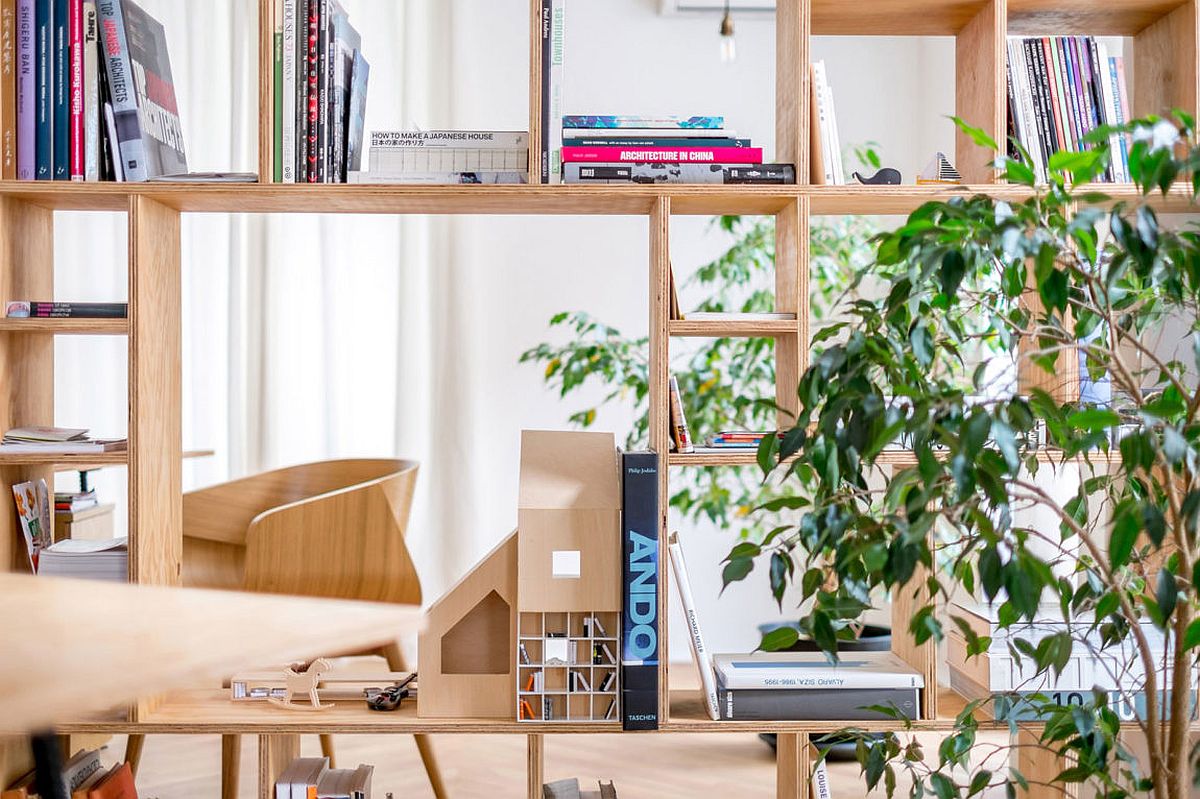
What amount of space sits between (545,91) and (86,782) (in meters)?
1.69

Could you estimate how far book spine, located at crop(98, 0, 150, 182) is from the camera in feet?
6.35

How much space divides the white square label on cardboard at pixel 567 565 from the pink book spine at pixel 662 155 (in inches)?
29.8

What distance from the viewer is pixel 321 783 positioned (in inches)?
82.1

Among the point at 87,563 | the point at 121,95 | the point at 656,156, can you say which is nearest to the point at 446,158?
the point at 656,156

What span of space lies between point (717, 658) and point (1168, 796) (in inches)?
36.9

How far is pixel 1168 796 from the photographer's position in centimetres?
137

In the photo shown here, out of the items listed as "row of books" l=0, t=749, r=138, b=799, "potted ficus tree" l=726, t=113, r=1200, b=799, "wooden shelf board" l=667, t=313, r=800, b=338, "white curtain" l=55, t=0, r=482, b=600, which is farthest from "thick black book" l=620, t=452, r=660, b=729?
"white curtain" l=55, t=0, r=482, b=600

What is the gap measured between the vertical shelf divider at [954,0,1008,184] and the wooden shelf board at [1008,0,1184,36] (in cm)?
9

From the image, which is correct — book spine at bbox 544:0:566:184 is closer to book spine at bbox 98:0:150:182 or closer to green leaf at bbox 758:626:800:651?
book spine at bbox 98:0:150:182

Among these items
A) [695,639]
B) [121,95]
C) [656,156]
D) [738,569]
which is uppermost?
[121,95]

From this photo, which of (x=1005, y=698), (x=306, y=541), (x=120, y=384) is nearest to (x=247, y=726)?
(x=306, y=541)

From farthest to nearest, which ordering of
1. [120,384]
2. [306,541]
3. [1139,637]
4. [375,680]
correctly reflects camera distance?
[120,384] → [306,541] → [375,680] → [1139,637]

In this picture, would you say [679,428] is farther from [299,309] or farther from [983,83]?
[299,309]

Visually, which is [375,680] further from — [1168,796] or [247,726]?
[1168,796]
